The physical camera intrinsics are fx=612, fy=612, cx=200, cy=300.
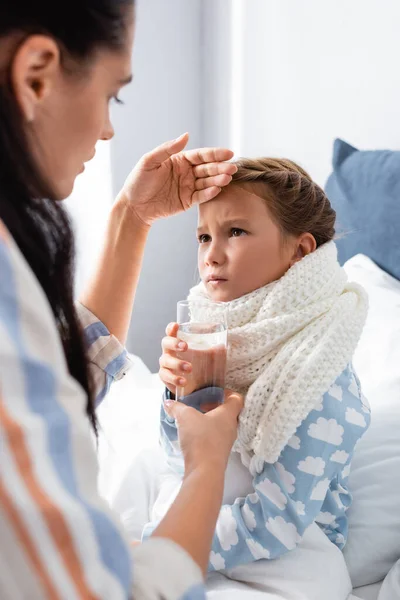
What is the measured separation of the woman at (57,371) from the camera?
1.45ft

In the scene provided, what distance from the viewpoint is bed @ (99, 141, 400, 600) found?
42.8 inches

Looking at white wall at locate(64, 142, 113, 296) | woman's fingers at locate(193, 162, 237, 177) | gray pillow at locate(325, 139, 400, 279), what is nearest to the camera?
woman's fingers at locate(193, 162, 237, 177)

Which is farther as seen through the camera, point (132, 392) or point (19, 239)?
point (132, 392)

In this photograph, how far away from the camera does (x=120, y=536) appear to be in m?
0.50

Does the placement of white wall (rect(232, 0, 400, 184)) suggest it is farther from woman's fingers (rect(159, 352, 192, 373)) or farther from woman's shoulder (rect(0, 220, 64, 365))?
woman's shoulder (rect(0, 220, 64, 365))

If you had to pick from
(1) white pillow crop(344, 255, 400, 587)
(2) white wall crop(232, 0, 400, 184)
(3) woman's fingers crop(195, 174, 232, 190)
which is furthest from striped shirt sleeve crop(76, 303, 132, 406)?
(2) white wall crop(232, 0, 400, 184)

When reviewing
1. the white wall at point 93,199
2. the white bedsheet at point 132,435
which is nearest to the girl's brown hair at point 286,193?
the white bedsheet at point 132,435

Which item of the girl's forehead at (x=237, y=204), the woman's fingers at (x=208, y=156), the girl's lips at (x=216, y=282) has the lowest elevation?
the girl's lips at (x=216, y=282)

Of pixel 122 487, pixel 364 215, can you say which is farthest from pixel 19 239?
pixel 364 215

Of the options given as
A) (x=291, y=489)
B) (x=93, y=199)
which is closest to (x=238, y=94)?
(x=93, y=199)

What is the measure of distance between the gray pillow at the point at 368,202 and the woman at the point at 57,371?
Result: 827mm

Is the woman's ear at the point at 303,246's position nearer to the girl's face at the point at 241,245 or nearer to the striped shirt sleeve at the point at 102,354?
the girl's face at the point at 241,245

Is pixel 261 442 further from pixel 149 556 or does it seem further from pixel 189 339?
pixel 149 556

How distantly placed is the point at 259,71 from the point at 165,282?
958 millimetres
